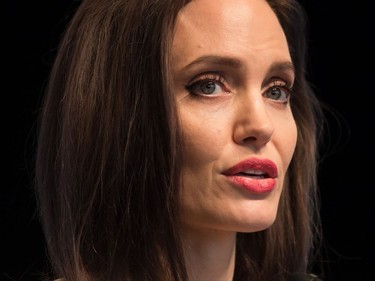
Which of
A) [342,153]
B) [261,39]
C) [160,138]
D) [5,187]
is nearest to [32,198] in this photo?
[5,187]

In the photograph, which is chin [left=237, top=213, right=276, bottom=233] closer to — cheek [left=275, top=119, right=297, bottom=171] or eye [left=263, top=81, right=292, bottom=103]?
cheek [left=275, top=119, right=297, bottom=171]

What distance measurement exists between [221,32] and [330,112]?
106cm

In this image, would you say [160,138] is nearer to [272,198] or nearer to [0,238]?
[272,198]

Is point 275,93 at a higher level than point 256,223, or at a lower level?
higher

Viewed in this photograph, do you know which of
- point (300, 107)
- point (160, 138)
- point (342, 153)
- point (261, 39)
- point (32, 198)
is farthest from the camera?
point (342, 153)

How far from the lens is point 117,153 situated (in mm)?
1640

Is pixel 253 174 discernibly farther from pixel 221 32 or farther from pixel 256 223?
pixel 221 32

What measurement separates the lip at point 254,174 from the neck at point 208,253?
0.19 m

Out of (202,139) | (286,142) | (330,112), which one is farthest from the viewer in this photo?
(330,112)

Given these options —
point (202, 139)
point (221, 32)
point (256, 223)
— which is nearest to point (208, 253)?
point (256, 223)

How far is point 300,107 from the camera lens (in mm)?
2102

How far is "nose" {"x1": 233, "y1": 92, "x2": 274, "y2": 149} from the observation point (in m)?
1.62

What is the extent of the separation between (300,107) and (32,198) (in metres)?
0.92

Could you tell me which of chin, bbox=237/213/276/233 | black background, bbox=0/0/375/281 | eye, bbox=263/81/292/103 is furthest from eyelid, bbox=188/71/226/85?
black background, bbox=0/0/375/281
